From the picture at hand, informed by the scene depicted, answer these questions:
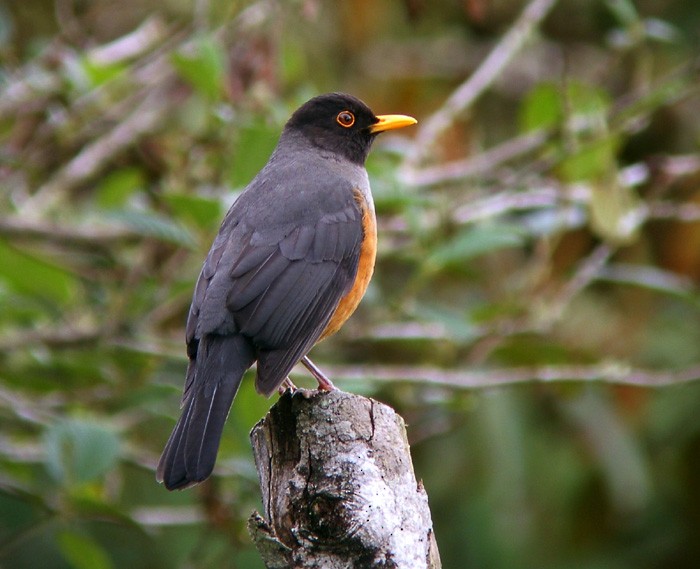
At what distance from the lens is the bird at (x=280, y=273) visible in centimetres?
404

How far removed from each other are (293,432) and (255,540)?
52 cm

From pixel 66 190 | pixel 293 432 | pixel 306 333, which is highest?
pixel 66 190

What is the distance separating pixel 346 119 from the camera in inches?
233

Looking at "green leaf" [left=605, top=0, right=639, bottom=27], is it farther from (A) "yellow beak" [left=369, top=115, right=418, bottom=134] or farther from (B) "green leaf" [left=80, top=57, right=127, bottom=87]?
(B) "green leaf" [left=80, top=57, right=127, bottom=87]

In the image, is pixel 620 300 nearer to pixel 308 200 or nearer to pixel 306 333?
pixel 308 200

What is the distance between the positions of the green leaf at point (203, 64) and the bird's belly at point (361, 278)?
101 cm

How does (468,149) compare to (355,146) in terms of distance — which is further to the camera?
(468,149)

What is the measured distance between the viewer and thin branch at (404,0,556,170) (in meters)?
6.22

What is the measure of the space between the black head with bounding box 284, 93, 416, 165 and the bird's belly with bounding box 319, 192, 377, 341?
75cm

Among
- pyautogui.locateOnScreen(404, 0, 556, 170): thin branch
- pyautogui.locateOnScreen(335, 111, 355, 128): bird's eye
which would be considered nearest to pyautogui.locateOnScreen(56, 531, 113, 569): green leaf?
pyautogui.locateOnScreen(335, 111, 355, 128): bird's eye

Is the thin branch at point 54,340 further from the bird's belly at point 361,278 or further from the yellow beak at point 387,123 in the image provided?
the yellow beak at point 387,123

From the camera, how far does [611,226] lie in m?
5.74

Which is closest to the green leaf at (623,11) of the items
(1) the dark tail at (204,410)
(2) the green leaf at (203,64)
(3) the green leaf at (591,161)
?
(3) the green leaf at (591,161)

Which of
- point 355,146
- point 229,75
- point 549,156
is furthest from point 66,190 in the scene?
point 549,156
